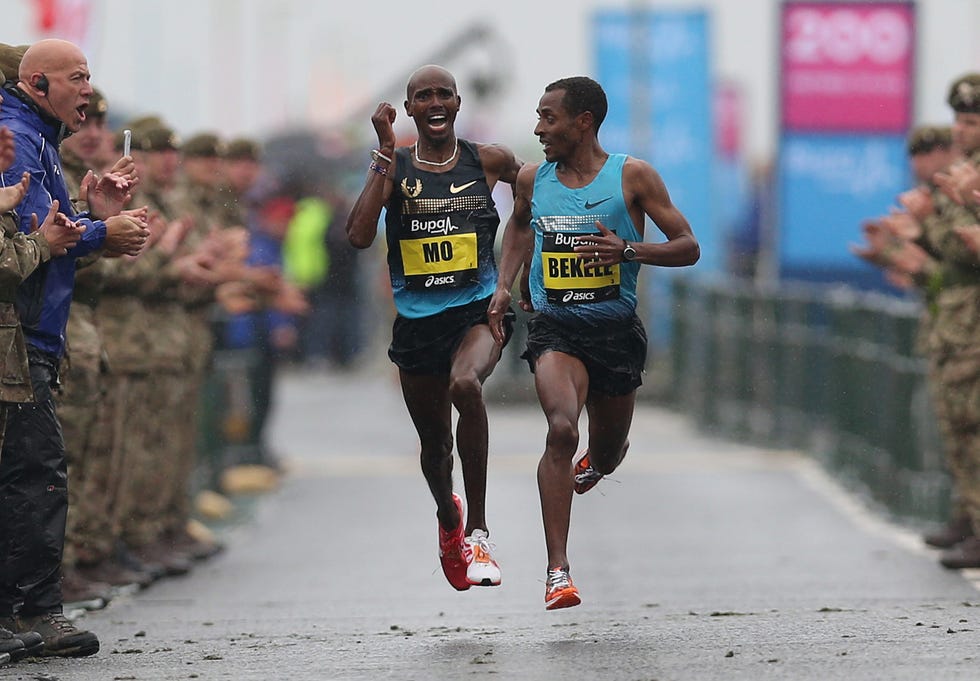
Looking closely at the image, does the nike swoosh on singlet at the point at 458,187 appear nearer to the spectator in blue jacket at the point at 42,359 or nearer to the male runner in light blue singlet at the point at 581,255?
the male runner in light blue singlet at the point at 581,255

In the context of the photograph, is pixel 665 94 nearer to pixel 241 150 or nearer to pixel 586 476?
pixel 241 150

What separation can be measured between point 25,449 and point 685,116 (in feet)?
71.9

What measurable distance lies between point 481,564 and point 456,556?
0.15m

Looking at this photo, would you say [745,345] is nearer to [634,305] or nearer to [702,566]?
[702,566]

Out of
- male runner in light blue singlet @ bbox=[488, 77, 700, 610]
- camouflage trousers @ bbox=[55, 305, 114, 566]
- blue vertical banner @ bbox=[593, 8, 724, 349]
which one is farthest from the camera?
blue vertical banner @ bbox=[593, 8, 724, 349]

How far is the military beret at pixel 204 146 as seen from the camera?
15.5 m

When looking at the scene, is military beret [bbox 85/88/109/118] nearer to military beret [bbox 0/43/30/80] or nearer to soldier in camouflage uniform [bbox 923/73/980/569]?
military beret [bbox 0/43/30/80]

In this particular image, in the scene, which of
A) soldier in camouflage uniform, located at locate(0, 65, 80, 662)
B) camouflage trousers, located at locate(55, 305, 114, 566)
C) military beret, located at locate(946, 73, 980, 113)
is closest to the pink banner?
military beret, located at locate(946, 73, 980, 113)

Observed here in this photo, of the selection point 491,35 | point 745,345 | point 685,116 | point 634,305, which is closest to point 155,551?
point 634,305

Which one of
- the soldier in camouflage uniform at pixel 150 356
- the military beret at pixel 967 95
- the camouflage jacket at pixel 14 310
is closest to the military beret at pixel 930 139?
the military beret at pixel 967 95

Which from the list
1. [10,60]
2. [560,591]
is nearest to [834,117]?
[560,591]

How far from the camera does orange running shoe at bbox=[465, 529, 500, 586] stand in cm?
1047

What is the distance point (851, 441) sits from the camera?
19.0m

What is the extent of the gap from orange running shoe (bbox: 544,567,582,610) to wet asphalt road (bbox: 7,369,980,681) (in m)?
0.15
